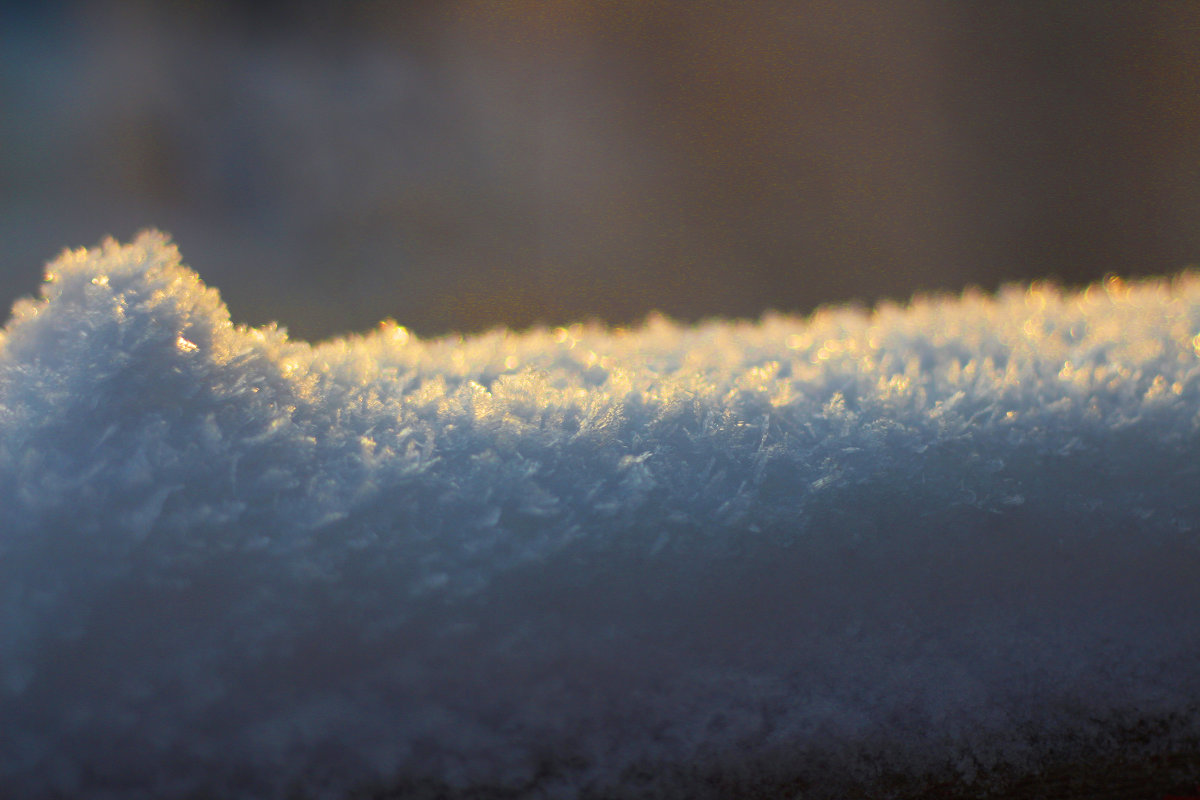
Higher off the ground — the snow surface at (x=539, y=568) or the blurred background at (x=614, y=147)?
the blurred background at (x=614, y=147)

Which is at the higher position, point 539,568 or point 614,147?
point 614,147

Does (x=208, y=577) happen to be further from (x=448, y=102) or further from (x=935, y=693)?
(x=448, y=102)

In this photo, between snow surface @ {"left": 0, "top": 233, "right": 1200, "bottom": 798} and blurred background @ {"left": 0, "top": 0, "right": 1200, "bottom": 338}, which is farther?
blurred background @ {"left": 0, "top": 0, "right": 1200, "bottom": 338}

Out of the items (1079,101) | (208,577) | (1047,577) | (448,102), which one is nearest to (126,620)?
(208,577)

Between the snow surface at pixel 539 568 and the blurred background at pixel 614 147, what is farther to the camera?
the blurred background at pixel 614 147

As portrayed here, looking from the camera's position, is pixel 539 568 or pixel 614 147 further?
pixel 614 147
